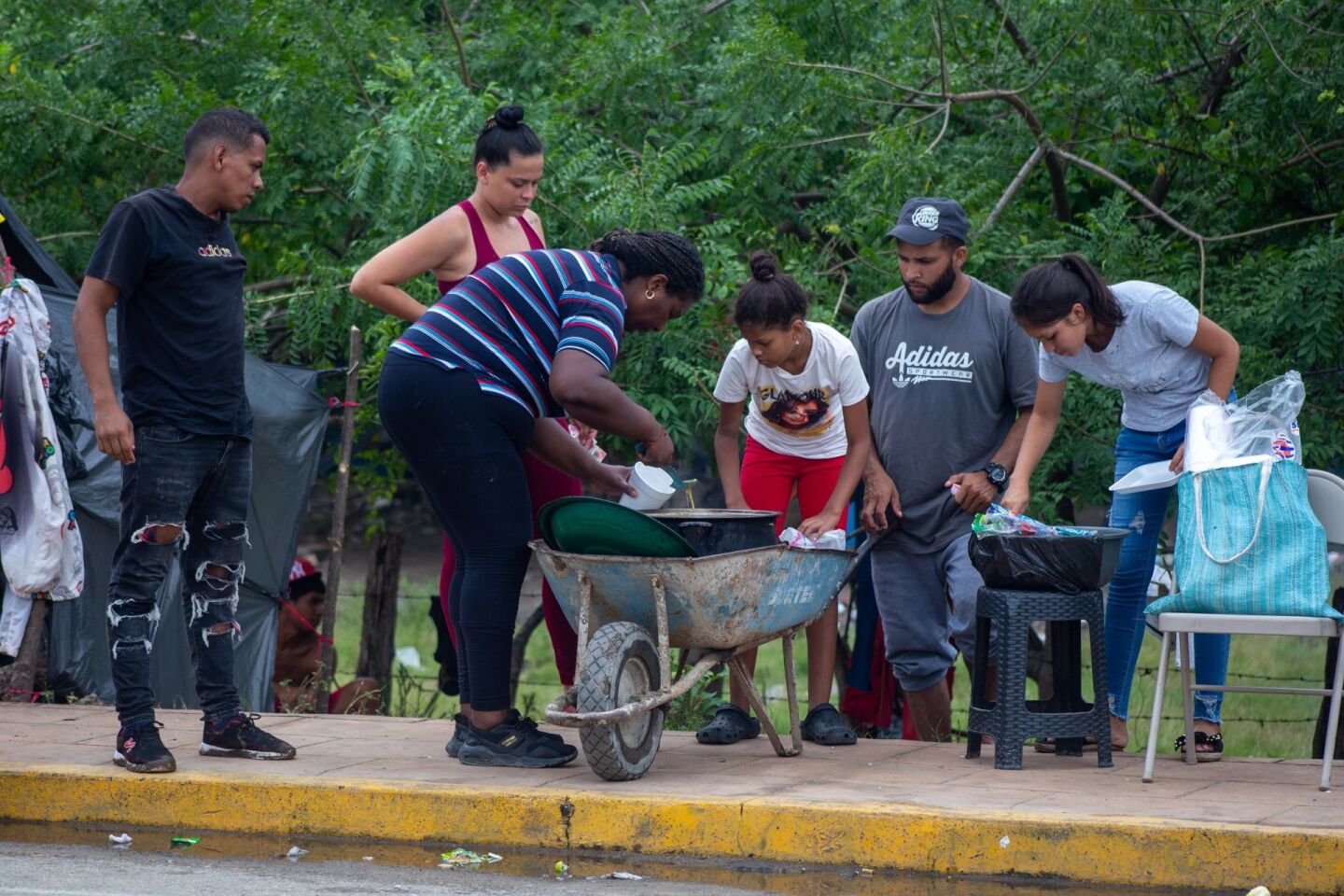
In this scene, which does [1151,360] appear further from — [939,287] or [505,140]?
[505,140]

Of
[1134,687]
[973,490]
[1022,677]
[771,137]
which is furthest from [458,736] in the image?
[1134,687]

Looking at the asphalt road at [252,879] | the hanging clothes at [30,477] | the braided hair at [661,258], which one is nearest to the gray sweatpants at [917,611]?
the braided hair at [661,258]

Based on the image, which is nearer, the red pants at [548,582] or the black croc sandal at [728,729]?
the red pants at [548,582]

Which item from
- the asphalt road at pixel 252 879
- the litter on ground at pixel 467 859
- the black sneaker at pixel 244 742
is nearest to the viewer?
the asphalt road at pixel 252 879

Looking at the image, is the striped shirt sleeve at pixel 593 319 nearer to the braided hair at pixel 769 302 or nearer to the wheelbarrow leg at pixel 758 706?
the braided hair at pixel 769 302

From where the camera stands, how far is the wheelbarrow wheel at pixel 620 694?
4598mm

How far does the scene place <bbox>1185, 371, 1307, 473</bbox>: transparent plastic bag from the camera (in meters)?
4.95

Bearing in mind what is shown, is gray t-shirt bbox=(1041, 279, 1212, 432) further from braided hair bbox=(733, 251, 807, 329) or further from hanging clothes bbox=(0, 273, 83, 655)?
hanging clothes bbox=(0, 273, 83, 655)

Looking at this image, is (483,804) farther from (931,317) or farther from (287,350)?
(287,350)

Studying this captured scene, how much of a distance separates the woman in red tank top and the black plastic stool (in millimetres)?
1446

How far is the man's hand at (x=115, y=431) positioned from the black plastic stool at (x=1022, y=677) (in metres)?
2.78

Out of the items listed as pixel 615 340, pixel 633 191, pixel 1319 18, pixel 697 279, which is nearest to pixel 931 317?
pixel 697 279

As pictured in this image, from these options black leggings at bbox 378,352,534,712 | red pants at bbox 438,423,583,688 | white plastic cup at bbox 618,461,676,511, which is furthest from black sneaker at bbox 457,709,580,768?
white plastic cup at bbox 618,461,676,511

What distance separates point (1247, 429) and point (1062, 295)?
731 mm
